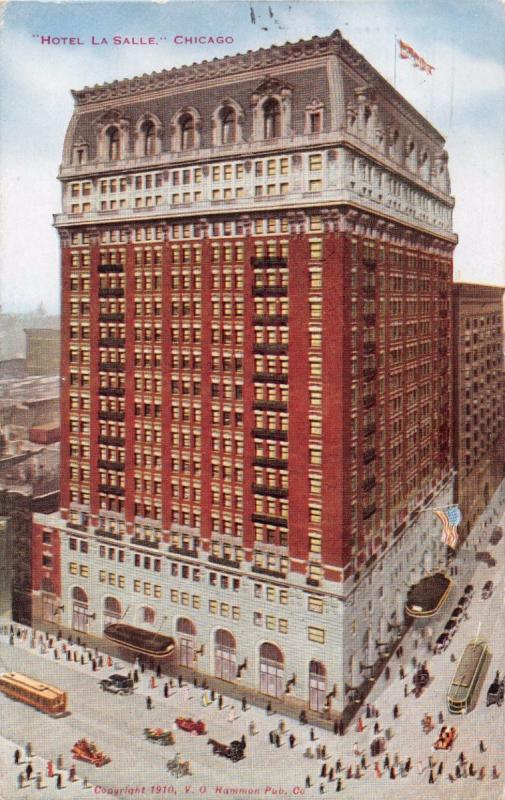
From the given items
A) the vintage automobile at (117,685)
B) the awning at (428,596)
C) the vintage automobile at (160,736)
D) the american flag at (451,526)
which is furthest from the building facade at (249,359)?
the vintage automobile at (160,736)

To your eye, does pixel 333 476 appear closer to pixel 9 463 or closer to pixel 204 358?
pixel 204 358

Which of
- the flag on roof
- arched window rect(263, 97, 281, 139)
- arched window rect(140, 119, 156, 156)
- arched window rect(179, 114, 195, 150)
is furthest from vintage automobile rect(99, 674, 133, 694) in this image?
the flag on roof

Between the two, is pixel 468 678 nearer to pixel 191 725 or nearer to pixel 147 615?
pixel 191 725

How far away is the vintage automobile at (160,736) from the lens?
144 ft

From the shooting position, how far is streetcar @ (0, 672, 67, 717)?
151 ft

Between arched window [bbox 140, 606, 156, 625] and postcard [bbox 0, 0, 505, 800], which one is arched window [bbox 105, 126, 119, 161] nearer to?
postcard [bbox 0, 0, 505, 800]

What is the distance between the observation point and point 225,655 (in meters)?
48.5

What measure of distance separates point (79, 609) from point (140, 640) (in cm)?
616

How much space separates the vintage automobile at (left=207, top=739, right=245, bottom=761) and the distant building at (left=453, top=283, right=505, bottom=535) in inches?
832

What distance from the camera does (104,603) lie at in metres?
52.2

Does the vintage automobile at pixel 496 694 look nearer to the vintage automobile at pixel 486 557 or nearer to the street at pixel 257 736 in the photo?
the street at pixel 257 736

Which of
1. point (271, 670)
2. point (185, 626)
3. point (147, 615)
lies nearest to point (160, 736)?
point (185, 626)

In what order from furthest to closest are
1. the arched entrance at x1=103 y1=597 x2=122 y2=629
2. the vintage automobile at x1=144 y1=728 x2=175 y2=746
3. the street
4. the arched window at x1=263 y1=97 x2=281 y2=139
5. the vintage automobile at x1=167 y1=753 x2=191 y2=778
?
the arched entrance at x1=103 y1=597 x2=122 y2=629 < the vintage automobile at x1=144 y1=728 x2=175 y2=746 < the arched window at x1=263 y1=97 x2=281 y2=139 < the vintage automobile at x1=167 y1=753 x2=191 y2=778 < the street

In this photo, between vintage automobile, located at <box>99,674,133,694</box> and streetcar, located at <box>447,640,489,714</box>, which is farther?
vintage automobile, located at <box>99,674,133,694</box>
